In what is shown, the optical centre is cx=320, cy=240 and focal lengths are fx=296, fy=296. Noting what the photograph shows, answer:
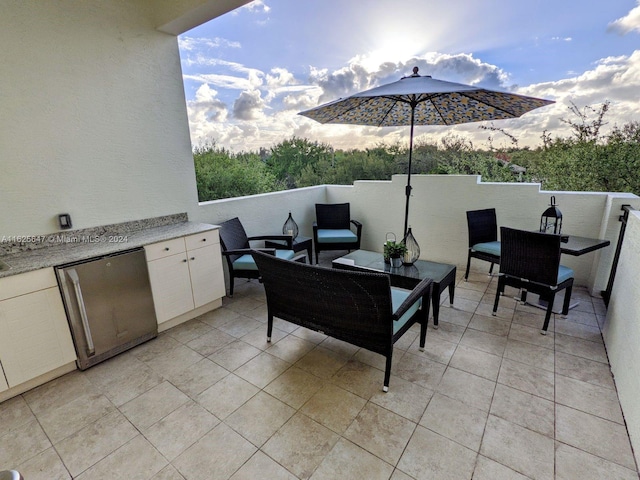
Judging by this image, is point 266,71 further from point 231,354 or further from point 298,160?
point 231,354

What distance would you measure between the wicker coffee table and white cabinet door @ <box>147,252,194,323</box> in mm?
1468

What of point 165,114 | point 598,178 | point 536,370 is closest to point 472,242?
point 536,370

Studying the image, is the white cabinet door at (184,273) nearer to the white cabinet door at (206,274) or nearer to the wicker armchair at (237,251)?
the white cabinet door at (206,274)

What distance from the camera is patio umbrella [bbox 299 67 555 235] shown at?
2529mm

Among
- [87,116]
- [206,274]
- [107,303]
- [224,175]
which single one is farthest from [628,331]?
[224,175]

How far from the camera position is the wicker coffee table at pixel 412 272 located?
103 inches

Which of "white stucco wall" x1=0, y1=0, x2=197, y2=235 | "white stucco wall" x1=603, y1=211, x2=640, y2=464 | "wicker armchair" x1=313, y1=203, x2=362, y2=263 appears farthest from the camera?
"wicker armchair" x1=313, y1=203, x2=362, y2=263

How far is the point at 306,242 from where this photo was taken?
13.4 ft

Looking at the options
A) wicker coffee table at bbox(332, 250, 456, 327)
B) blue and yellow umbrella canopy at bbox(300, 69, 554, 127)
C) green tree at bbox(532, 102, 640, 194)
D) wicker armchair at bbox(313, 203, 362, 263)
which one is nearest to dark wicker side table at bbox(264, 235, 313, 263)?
wicker armchair at bbox(313, 203, 362, 263)

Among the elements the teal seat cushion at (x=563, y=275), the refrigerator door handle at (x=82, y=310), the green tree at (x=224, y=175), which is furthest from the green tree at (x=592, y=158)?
the refrigerator door handle at (x=82, y=310)

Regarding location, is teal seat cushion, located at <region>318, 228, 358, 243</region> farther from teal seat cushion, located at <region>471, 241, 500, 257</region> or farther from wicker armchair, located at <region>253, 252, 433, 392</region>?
wicker armchair, located at <region>253, 252, 433, 392</region>

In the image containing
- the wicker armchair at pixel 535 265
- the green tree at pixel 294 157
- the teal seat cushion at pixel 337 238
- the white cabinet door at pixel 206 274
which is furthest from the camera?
the green tree at pixel 294 157

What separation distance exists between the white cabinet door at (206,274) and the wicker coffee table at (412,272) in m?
1.23

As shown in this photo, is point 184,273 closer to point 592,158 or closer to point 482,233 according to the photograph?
point 482,233
